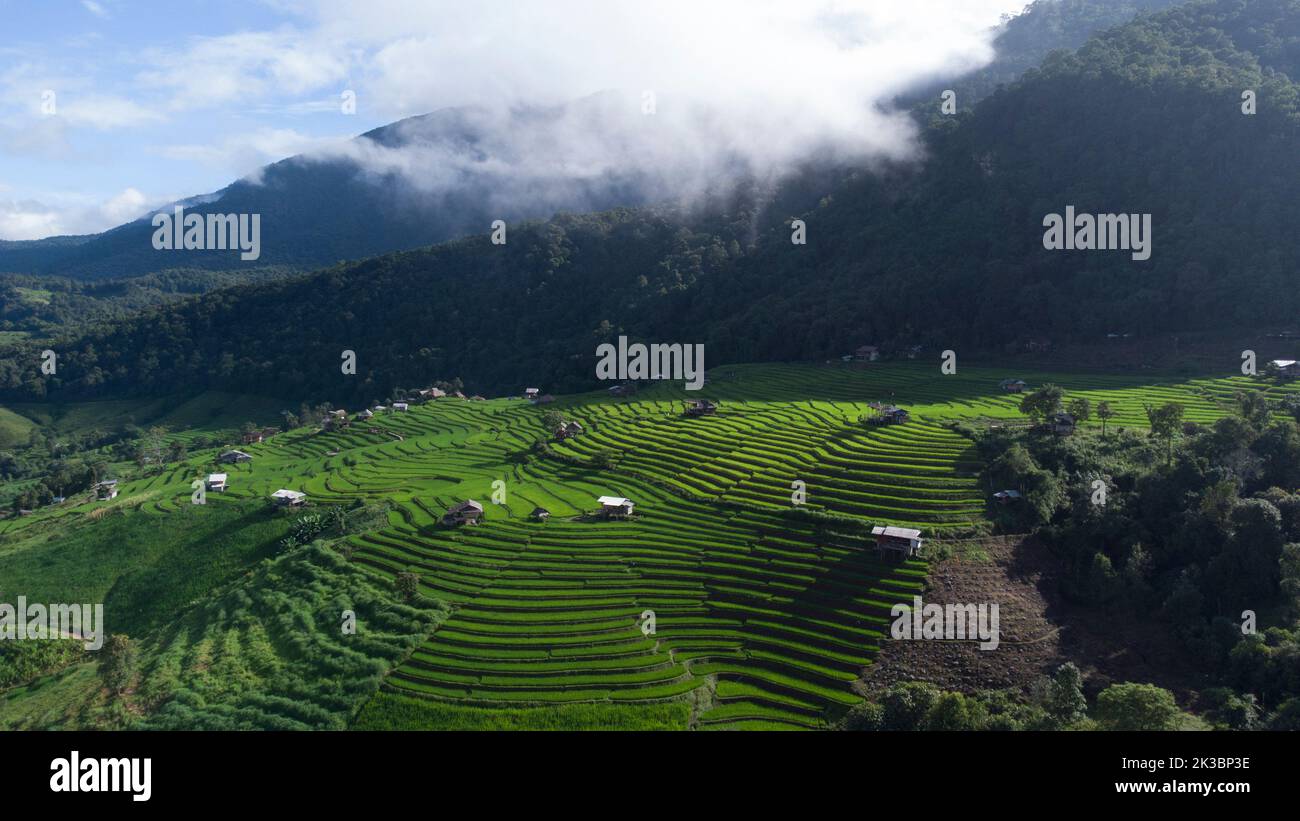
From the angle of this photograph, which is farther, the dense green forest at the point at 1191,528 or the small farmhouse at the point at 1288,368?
the small farmhouse at the point at 1288,368

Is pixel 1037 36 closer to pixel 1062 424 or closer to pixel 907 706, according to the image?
pixel 1062 424

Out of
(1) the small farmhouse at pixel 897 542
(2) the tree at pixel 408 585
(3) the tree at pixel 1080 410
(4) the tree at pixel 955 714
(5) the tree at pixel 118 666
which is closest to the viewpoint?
(4) the tree at pixel 955 714

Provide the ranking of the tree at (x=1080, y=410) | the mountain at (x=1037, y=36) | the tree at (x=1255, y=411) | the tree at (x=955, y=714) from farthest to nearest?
the mountain at (x=1037, y=36)
the tree at (x=1080, y=410)
the tree at (x=1255, y=411)
the tree at (x=955, y=714)

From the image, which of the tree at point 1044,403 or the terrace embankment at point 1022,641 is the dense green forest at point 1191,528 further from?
the terrace embankment at point 1022,641

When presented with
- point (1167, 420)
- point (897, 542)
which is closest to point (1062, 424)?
point (1167, 420)

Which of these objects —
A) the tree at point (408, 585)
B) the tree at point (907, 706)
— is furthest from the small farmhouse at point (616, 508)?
the tree at point (907, 706)
